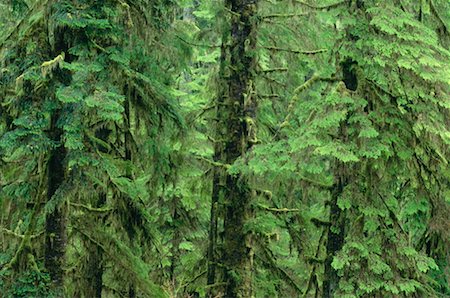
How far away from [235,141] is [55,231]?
11.6 ft

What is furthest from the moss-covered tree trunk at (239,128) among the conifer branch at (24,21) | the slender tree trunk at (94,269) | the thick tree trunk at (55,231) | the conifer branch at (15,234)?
the conifer branch at (24,21)

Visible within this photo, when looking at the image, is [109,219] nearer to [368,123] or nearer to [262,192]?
[262,192]

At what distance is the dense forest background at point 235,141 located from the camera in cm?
804

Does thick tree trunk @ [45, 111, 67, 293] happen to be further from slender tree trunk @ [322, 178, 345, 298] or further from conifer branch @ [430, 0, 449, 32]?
conifer branch @ [430, 0, 449, 32]

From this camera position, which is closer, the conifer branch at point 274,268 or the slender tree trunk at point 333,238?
the slender tree trunk at point 333,238

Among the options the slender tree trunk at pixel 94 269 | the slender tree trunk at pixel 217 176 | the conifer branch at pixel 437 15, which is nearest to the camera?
the slender tree trunk at pixel 94 269

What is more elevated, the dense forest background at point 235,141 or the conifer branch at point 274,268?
the dense forest background at point 235,141

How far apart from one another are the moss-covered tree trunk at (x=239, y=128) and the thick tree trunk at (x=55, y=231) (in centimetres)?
304

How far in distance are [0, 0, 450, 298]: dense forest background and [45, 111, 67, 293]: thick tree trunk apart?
2cm

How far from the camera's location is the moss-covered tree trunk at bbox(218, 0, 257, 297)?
10.2 m

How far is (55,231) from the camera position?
329 inches

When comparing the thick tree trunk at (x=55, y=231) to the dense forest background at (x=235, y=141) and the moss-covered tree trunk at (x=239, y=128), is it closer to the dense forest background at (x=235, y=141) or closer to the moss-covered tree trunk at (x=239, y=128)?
the dense forest background at (x=235, y=141)

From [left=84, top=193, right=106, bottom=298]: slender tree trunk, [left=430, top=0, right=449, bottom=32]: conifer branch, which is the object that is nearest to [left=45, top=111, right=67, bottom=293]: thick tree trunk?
[left=84, top=193, right=106, bottom=298]: slender tree trunk

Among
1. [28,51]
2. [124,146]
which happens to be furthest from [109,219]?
[28,51]
